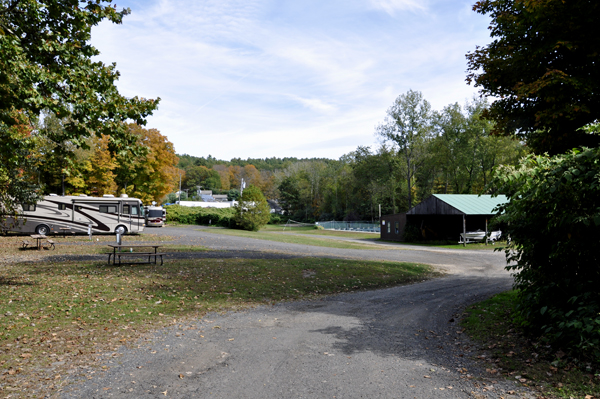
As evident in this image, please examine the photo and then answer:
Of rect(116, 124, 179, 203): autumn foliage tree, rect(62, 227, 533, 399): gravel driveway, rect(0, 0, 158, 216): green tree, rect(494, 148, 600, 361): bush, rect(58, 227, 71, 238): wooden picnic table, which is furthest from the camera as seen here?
rect(116, 124, 179, 203): autumn foliage tree

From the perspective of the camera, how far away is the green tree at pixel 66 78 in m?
8.65

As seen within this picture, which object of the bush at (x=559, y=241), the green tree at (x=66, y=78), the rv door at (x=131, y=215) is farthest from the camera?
the rv door at (x=131, y=215)

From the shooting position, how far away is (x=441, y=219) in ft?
122

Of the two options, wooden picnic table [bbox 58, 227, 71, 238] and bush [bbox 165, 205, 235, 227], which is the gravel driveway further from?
bush [bbox 165, 205, 235, 227]

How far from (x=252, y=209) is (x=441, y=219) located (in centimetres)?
1962

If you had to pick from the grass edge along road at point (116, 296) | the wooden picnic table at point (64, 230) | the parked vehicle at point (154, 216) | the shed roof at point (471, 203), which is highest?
the shed roof at point (471, 203)

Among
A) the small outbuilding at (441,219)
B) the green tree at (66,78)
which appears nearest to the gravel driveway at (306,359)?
the green tree at (66,78)

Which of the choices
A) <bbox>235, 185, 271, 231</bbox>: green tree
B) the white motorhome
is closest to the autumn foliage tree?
<bbox>235, 185, 271, 231</bbox>: green tree

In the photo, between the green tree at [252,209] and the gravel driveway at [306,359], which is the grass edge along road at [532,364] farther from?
the green tree at [252,209]

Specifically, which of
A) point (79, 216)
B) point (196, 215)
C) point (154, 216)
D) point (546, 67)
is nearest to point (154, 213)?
point (154, 216)

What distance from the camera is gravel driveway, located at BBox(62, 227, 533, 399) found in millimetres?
4633

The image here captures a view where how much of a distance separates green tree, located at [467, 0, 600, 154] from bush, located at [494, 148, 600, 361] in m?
4.14

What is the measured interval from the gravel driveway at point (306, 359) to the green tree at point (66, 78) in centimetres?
551

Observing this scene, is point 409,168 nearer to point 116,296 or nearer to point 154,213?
point 154,213
